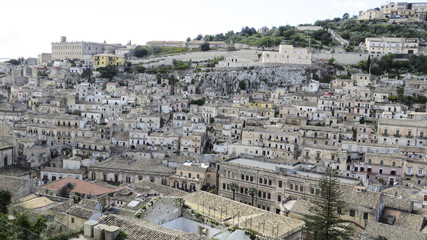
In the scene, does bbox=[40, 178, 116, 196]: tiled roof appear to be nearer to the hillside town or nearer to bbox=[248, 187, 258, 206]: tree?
the hillside town

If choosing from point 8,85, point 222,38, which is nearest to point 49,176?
point 8,85

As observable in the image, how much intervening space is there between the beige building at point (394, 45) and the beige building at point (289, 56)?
53.6ft

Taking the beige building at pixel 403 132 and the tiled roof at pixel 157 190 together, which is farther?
the beige building at pixel 403 132

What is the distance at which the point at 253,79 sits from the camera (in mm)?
79188

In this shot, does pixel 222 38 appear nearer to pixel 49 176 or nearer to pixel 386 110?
pixel 386 110

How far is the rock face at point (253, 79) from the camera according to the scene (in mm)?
77375

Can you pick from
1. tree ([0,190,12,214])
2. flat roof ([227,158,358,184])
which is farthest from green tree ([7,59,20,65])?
tree ([0,190,12,214])

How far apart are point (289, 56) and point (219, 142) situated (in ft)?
131

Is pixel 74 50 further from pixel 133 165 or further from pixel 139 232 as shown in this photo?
pixel 139 232

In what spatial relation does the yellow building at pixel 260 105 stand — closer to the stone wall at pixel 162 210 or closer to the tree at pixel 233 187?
the tree at pixel 233 187

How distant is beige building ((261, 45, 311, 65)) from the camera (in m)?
83.7

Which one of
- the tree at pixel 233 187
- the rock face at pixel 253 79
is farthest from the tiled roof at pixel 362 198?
the rock face at pixel 253 79

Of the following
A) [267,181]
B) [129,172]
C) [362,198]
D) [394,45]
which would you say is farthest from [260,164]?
[394,45]

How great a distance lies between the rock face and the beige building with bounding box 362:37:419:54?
20.1 meters
